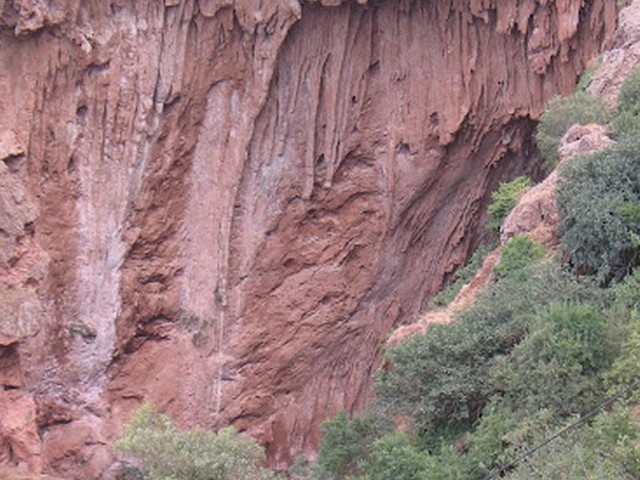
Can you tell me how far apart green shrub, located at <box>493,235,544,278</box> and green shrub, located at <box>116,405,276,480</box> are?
160 inches

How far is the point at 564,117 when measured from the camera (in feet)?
51.6

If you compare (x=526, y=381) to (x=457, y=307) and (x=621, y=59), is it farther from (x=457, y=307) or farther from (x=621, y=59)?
(x=621, y=59)

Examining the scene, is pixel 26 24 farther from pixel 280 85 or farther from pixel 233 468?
pixel 233 468

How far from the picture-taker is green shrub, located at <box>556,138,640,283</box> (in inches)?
437

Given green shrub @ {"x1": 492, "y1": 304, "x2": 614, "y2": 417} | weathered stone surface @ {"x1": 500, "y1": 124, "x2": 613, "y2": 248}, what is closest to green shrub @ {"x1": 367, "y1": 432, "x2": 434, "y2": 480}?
green shrub @ {"x1": 492, "y1": 304, "x2": 614, "y2": 417}

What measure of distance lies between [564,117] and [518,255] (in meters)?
4.18

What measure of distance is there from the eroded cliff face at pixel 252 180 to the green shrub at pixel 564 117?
2525 millimetres

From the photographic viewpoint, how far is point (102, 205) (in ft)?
60.6

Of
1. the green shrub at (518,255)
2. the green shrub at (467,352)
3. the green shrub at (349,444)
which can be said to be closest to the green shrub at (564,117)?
the green shrub at (518,255)

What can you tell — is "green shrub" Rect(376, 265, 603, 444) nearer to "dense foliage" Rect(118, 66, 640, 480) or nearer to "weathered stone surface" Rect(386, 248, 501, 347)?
"dense foliage" Rect(118, 66, 640, 480)

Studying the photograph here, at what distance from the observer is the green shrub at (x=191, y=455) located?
471 inches

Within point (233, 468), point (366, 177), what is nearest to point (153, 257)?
point (366, 177)

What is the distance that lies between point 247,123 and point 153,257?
10.3 feet

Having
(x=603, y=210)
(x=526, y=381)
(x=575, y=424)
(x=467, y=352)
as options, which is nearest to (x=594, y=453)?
(x=575, y=424)
